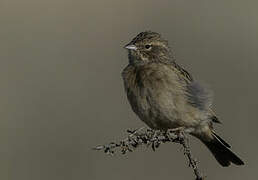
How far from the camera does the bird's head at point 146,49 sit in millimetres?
8250

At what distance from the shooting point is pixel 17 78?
1220cm

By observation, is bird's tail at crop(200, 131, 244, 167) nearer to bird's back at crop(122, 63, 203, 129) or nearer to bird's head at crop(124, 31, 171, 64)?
bird's back at crop(122, 63, 203, 129)

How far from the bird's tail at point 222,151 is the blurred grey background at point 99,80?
50.0 inches

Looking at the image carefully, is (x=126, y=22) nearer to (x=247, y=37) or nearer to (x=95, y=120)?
(x=247, y=37)

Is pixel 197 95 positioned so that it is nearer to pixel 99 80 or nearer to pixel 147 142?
pixel 147 142

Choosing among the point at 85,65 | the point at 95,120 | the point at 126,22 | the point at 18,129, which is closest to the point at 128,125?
the point at 95,120

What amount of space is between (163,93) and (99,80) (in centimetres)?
497

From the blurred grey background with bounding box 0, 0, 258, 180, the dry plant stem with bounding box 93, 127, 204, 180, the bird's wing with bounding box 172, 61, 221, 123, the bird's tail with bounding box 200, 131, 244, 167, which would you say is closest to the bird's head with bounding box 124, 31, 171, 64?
the bird's wing with bounding box 172, 61, 221, 123

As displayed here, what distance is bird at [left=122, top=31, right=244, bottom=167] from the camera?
7676 millimetres

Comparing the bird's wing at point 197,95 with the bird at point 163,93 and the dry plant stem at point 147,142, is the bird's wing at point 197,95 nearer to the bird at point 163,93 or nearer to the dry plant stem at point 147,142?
the bird at point 163,93

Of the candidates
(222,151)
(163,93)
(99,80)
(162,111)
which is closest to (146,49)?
(163,93)

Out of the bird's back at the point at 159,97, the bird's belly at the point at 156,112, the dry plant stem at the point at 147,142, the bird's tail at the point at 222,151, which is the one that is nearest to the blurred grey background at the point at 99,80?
the bird's tail at the point at 222,151

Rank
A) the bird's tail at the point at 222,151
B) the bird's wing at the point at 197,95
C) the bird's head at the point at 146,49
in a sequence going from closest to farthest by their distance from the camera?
the bird's wing at the point at 197,95 → the bird's head at the point at 146,49 → the bird's tail at the point at 222,151

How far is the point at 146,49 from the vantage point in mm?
8312
